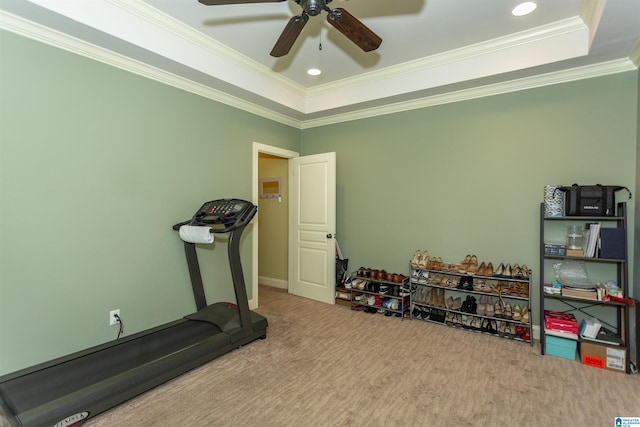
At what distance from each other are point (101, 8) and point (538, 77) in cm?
409

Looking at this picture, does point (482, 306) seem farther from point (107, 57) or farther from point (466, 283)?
point (107, 57)

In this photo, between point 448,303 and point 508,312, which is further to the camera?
point 448,303

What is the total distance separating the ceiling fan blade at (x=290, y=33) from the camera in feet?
6.30

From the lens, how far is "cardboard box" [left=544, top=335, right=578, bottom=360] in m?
2.78

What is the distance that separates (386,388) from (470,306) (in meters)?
1.67

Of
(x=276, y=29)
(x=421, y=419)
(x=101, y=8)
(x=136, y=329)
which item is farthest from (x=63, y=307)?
(x=276, y=29)

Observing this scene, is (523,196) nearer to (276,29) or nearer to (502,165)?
(502,165)

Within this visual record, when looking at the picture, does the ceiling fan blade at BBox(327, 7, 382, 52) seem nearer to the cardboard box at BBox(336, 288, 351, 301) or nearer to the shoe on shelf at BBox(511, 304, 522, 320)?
the shoe on shelf at BBox(511, 304, 522, 320)

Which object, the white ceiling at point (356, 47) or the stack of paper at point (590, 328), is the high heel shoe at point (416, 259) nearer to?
the stack of paper at point (590, 328)

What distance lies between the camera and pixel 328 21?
75.7 inches

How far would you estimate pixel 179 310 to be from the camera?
3285 mm

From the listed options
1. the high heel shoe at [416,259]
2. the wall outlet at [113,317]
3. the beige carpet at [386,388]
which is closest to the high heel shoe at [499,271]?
the beige carpet at [386,388]

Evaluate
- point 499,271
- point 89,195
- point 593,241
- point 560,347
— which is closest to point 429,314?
point 499,271

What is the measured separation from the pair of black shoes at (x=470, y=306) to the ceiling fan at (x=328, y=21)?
2.91 m
